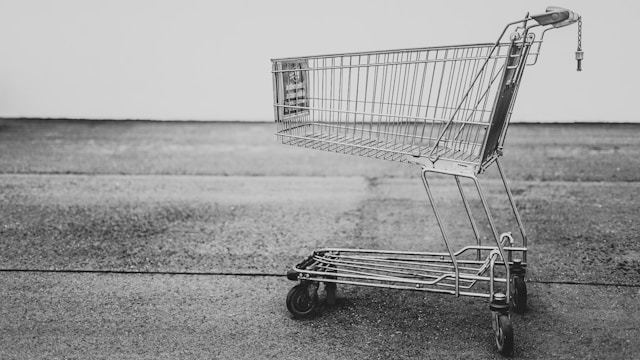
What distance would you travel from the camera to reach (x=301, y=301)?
381 cm

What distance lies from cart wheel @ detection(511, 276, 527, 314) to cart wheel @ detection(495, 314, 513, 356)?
49 centimetres

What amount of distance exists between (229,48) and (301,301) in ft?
20.5

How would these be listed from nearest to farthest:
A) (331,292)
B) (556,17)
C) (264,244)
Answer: (556,17)
(331,292)
(264,244)

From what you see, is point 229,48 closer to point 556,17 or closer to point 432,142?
point 432,142

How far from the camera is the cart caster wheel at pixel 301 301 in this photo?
149 inches

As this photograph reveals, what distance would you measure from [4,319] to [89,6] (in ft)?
22.3

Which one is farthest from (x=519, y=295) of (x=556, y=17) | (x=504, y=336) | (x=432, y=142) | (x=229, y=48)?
(x=229, y=48)

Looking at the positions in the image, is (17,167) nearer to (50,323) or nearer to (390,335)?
(50,323)

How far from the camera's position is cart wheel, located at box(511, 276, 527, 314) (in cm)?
382

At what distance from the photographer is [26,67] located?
9.82 meters

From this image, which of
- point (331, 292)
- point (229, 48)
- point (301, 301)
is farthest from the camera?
point (229, 48)

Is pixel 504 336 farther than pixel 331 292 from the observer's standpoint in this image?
No

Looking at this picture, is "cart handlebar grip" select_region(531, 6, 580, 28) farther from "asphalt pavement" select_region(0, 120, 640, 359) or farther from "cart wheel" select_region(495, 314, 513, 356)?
"asphalt pavement" select_region(0, 120, 640, 359)

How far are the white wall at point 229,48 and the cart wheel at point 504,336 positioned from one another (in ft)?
19.5
